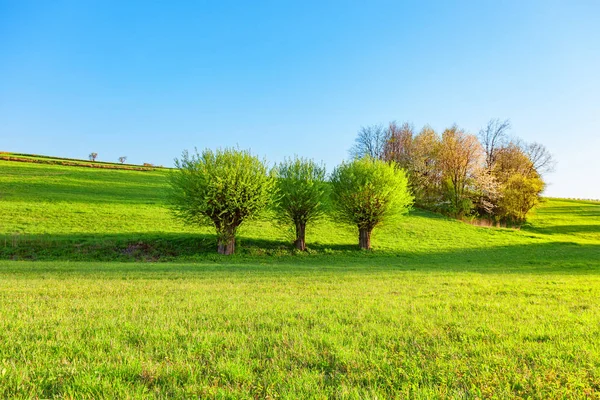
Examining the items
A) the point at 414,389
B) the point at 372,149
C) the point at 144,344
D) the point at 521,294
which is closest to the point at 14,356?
the point at 144,344

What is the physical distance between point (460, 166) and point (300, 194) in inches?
1531

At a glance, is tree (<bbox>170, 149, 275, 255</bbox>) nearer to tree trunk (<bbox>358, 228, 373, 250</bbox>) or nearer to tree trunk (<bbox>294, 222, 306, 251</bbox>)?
tree trunk (<bbox>294, 222, 306, 251</bbox>)

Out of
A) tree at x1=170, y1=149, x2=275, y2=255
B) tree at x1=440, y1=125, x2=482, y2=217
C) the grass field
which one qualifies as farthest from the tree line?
tree at x1=440, y1=125, x2=482, y2=217

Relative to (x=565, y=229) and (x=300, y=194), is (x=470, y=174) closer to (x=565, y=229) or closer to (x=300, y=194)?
(x=565, y=229)

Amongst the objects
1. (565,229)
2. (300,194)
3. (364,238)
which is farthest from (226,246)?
(565,229)

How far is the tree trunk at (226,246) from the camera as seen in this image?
102 ft

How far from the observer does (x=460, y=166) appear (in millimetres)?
60250

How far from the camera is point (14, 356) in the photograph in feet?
15.8

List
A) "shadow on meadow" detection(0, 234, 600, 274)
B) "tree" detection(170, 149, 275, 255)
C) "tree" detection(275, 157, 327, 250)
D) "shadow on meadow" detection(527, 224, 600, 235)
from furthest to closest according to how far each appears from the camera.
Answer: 1. "shadow on meadow" detection(527, 224, 600, 235)
2. "tree" detection(275, 157, 327, 250)
3. "tree" detection(170, 149, 275, 255)
4. "shadow on meadow" detection(0, 234, 600, 274)

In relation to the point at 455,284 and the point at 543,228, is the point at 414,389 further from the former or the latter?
the point at 543,228

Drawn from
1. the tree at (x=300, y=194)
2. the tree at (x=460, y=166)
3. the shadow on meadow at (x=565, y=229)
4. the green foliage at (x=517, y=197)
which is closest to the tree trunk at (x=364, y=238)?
the tree at (x=300, y=194)

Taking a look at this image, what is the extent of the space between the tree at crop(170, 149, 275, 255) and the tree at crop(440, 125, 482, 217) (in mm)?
40707

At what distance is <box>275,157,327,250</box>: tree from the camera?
1303 inches

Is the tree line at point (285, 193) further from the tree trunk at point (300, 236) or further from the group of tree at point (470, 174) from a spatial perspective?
the group of tree at point (470, 174)
